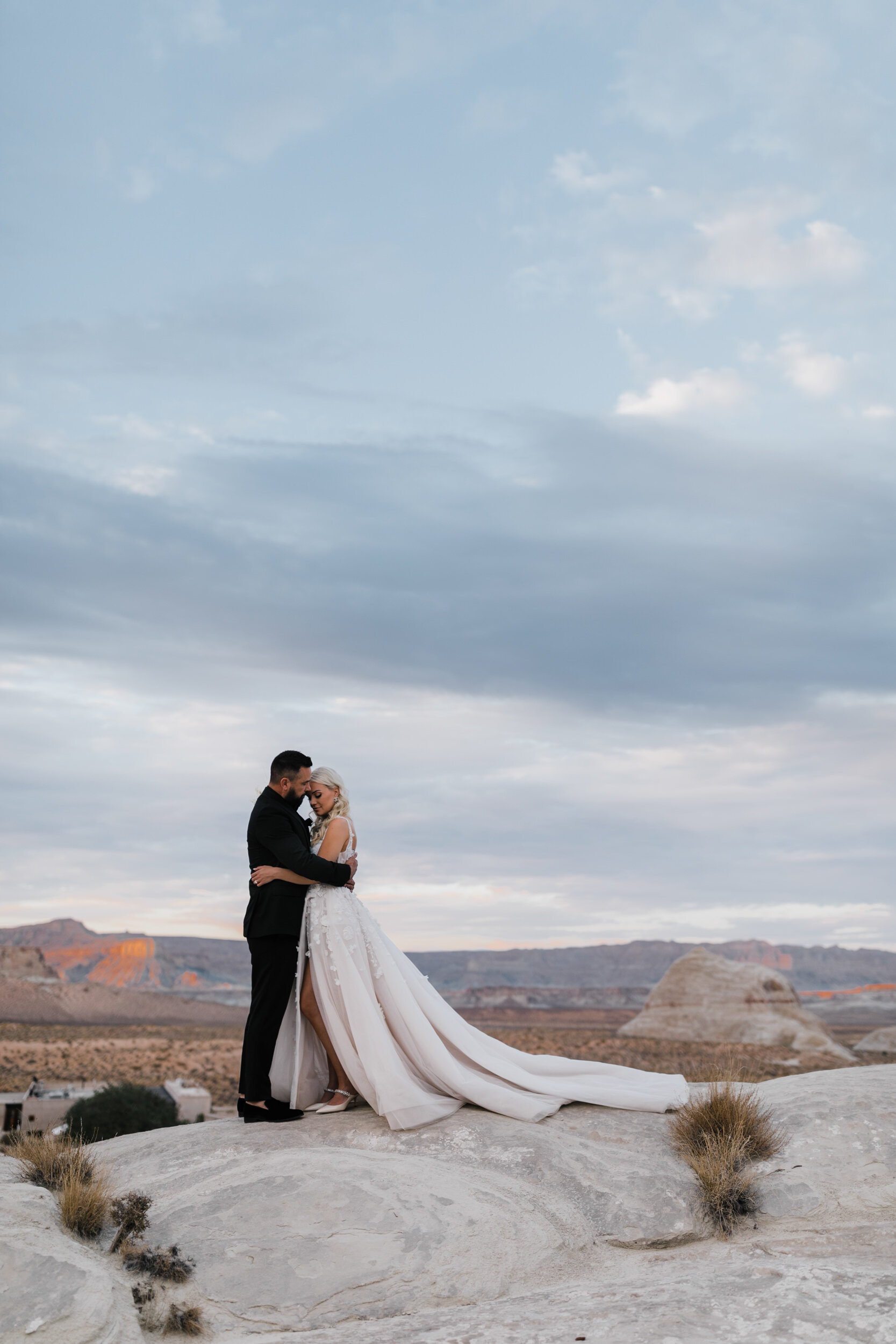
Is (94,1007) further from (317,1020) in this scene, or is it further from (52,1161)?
(52,1161)

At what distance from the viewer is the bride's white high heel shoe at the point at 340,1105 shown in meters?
6.85

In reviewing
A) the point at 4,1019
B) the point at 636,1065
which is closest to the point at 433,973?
the point at 4,1019

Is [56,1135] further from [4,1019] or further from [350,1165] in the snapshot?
[4,1019]

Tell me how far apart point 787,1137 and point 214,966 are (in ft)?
522

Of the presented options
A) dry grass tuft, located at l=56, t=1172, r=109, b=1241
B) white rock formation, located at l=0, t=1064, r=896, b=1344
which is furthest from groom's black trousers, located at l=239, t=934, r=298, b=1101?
dry grass tuft, located at l=56, t=1172, r=109, b=1241

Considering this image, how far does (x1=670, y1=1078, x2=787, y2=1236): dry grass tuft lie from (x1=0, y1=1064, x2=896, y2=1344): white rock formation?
10cm

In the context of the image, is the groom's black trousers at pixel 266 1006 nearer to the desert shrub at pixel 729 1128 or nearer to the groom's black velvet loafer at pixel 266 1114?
the groom's black velvet loafer at pixel 266 1114

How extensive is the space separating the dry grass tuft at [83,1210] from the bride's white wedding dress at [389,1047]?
1.87 metres

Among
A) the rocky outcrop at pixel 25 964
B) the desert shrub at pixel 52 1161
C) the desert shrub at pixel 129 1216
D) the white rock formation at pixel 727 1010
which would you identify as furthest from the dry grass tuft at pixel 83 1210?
the rocky outcrop at pixel 25 964

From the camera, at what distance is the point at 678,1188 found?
5.97 metres

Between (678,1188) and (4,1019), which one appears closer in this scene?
(678,1188)

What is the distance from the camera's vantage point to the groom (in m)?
6.76

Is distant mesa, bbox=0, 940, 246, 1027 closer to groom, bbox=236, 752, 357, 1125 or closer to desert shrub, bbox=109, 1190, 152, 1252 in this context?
groom, bbox=236, 752, 357, 1125

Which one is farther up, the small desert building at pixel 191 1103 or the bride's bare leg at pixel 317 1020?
the bride's bare leg at pixel 317 1020
